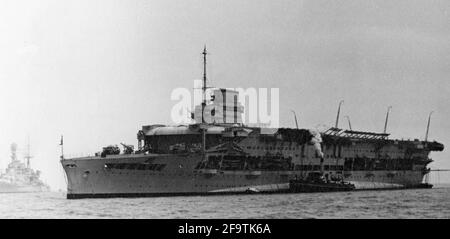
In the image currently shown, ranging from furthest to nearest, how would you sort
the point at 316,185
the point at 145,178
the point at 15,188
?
1. the point at 15,188
2. the point at 316,185
3. the point at 145,178

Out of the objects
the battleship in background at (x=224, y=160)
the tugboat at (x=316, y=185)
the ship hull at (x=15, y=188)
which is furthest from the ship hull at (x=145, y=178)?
the ship hull at (x=15, y=188)

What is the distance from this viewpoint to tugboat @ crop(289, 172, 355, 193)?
54.6m

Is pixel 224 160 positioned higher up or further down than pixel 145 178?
higher up

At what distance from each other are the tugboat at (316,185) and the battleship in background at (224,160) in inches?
50.6

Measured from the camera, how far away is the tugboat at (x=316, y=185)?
2149 inches

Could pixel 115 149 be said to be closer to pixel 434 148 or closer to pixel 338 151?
pixel 338 151

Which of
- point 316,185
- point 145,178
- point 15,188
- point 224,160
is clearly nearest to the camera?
point 145,178

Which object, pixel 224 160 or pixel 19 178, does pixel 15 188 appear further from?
pixel 224 160

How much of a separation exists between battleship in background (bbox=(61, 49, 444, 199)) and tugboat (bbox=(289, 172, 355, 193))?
4.22 feet

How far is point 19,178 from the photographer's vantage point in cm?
12344

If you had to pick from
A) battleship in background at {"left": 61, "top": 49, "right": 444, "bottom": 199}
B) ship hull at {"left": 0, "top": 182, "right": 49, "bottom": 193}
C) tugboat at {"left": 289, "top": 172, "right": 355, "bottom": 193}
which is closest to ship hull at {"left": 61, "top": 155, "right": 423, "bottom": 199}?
battleship in background at {"left": 61, "top": 49, "right": 444, "bottom": 199}

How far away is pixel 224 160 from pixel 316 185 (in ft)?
31.3

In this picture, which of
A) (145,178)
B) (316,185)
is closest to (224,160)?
(145,178)

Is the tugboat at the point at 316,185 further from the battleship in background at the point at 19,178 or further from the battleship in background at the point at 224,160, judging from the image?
the battleship in background at the point at 19,178
